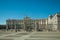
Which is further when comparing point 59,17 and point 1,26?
point 1,26

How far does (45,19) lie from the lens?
151 meters

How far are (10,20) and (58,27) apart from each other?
80.1 meters

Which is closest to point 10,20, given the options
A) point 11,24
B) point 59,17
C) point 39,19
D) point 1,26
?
point 11,24

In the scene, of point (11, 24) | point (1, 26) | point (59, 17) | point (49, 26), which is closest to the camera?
point (49, 26)

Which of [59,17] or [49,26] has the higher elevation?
[59,17]

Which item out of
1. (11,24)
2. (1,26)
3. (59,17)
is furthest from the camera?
(11,24)

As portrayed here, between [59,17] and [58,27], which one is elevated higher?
[59,17]

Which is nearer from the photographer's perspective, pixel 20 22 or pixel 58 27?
pixel 58 27

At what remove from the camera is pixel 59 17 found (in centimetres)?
8444

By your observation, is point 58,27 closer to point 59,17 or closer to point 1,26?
point 59,17

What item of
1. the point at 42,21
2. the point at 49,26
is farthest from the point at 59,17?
the point at 42,21

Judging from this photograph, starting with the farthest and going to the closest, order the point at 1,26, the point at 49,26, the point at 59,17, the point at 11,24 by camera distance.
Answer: the point at 11,24, the point at 1,26, the point at 59,17, the point at 49,26

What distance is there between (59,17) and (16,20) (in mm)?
73114

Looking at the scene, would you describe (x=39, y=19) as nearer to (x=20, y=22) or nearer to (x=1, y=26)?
(x=20, y=22)
